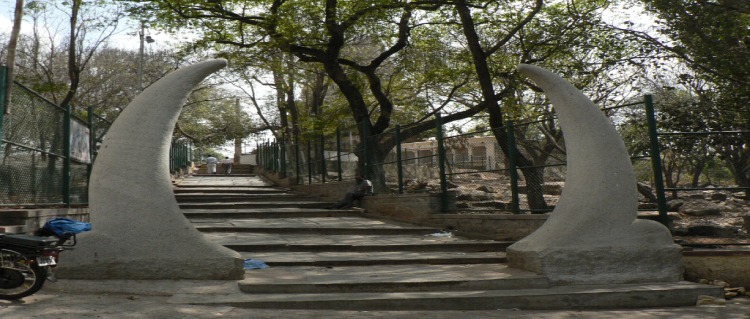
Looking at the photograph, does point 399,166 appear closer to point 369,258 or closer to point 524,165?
point 524,165

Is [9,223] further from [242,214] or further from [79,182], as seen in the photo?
[242,214]

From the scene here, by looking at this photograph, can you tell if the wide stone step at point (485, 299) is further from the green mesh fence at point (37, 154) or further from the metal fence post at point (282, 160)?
the metal fence post at point (282, 160)

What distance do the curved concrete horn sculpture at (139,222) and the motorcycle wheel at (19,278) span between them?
0.63 metres

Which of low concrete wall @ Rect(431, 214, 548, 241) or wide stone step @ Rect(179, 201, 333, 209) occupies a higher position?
wide stone step @ Rect(179, 201, 333, 209)

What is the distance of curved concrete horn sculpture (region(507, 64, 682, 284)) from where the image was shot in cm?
680

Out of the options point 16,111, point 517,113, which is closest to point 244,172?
point 517,113

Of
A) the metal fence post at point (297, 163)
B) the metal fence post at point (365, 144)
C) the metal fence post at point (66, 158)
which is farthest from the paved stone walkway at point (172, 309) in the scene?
the metal fence post at point (297, 163)

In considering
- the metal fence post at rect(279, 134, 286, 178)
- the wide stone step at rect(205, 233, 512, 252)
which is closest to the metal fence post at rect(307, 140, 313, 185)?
the metal fence post at rect(279, 134, 286, 178)

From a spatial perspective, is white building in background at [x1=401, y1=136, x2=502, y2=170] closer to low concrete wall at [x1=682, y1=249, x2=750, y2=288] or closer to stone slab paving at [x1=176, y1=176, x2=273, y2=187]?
low concrete wall at [x1=682, y1=249, x2=750, y2=288]

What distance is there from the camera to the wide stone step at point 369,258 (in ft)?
25.0

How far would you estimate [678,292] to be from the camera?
6340 millimetres

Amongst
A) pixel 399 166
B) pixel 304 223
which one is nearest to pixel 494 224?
pixel 399 166

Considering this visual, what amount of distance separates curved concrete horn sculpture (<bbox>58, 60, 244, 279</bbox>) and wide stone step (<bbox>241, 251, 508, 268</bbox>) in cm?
127

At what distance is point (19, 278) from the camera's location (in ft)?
17.6
